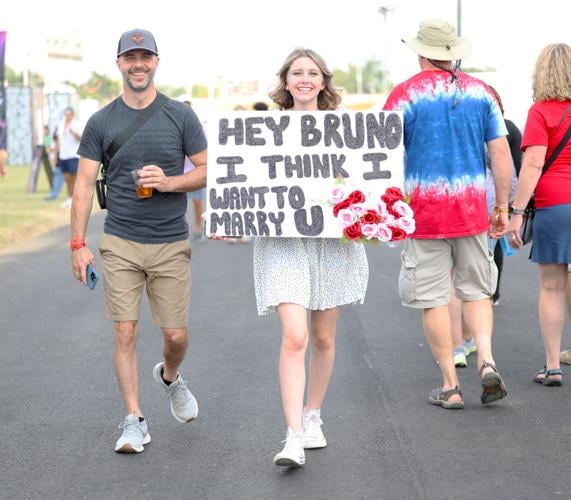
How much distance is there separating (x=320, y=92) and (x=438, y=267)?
1.48 m

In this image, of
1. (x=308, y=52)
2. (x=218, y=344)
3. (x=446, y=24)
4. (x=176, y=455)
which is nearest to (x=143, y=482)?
(x=176, y=455)

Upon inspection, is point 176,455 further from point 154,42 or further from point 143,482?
point 154,42

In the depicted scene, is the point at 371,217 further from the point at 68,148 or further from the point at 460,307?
the point at 68,148

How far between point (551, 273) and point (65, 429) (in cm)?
314

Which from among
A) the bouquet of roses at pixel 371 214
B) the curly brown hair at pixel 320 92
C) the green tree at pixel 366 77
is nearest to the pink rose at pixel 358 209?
the bouquet of roses at pixel 371 214

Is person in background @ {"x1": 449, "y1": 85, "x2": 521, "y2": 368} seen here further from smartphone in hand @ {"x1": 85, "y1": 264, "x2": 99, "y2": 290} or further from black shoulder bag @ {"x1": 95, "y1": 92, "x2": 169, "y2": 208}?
smartphone in hand @ {"x1": 85, "y1": 264, "x2": 99, "y2": 290}

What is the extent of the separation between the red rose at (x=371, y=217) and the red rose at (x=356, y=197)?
8 cm

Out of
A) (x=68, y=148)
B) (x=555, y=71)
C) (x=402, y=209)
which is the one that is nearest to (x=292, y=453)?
(x=402, y=209)

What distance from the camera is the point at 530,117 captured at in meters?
7.68

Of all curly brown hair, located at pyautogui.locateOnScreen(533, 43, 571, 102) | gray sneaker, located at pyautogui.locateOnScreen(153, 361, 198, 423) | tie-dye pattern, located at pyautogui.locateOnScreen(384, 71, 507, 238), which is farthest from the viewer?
curly brown hair, located at pyautogui.locateOnScreen(533, 43, 571, 102)

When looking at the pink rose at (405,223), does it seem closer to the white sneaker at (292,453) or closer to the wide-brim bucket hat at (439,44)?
the white sneaker at (292,453)

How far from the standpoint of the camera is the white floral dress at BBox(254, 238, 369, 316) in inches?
237

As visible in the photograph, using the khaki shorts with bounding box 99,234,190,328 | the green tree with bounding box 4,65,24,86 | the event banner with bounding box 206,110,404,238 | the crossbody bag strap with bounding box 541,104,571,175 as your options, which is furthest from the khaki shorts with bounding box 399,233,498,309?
the green tree with bounding box 4,65,24,86

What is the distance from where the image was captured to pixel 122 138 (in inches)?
246
